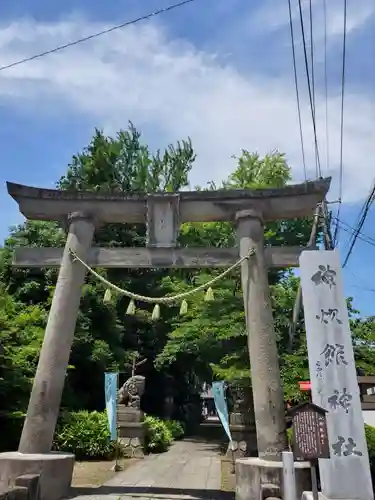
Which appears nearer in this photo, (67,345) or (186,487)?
(67,345)

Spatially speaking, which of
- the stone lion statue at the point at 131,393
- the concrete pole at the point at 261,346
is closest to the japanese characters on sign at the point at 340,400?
the concrete pole at the point at 261,346

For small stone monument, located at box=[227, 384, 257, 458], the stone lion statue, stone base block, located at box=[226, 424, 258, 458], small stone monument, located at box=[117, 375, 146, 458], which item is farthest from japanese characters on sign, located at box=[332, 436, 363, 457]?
the stone lion statue

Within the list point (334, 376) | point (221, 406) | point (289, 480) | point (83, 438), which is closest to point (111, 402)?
point (83, 438)

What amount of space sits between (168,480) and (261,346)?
5062 mm

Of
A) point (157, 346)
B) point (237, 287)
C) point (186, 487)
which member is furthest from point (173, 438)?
point (186, 487)

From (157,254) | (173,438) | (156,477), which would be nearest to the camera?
(157,254)

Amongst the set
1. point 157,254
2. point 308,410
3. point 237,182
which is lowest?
point 308,410

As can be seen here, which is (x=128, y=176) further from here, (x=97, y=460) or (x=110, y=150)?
(x=97, y=460)

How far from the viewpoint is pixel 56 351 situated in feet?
27.9

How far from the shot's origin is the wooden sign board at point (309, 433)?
17.6ft

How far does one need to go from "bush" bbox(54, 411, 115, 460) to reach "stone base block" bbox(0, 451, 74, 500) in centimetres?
695

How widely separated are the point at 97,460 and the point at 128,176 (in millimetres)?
19787

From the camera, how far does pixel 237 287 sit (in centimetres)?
1559

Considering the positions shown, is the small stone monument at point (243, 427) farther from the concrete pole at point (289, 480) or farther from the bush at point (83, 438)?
the concrete pole at point (289, 480)
